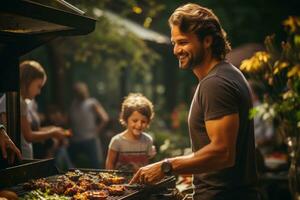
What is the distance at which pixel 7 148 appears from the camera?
519 centimetres

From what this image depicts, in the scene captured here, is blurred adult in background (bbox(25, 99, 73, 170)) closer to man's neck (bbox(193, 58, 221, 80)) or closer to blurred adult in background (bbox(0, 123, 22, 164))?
blurred adult in background (bbox(0, 123, 22, 164))

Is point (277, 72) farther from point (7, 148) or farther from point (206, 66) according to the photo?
point (7, 148)

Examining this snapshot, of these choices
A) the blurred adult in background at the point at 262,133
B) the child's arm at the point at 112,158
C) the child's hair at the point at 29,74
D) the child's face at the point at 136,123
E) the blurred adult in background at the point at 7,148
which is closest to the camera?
the blurred adult in background at the point at 7,148

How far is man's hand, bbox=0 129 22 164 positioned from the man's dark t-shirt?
1.78m

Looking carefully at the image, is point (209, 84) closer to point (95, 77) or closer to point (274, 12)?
point (274, 12)

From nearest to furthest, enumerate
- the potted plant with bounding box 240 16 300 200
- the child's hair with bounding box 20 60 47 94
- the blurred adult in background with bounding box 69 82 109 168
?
the child's hair with bounding box 20 60 47 94
the potted plant with bounding box 240 16 300 200
the blurred adult in background with bounding box 69 82 109 168

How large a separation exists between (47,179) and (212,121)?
2173 mm

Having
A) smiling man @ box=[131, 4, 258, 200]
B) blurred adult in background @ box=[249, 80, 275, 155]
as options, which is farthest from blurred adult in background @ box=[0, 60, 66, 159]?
blurred adult in background @ box=[249, 80, 275, 155]

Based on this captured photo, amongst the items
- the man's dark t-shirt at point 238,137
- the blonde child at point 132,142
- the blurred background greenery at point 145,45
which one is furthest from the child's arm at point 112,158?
the blurred background greenery at point 145,45

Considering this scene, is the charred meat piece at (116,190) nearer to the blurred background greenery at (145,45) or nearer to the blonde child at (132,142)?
the blonde child at (132,142)

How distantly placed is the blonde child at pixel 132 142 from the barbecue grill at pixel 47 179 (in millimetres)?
667

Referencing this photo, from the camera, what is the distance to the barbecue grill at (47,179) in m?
4.87

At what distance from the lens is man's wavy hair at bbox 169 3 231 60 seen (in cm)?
426

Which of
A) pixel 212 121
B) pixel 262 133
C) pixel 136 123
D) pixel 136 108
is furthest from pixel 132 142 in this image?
pixel 262 133
